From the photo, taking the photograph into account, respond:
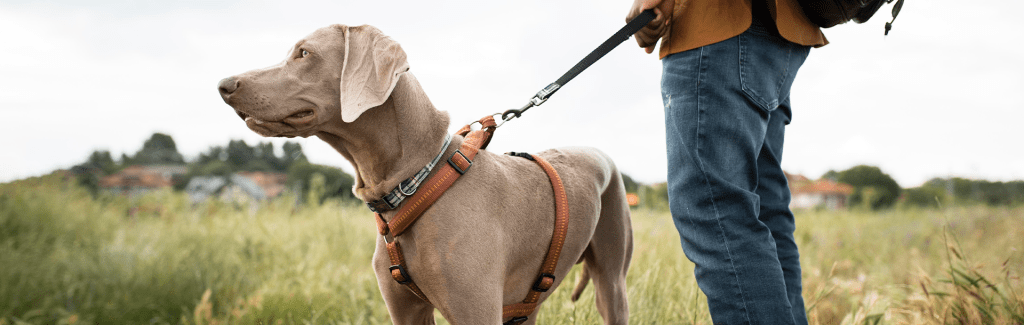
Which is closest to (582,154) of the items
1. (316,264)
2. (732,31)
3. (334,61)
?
(732,31)

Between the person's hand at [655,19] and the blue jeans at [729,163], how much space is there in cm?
14

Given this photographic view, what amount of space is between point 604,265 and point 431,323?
2.34 feet

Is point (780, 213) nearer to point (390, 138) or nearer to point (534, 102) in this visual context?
point (534, 102)

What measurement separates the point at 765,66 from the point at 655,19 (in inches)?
14.3

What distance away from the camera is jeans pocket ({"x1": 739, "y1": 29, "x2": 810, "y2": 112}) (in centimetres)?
153

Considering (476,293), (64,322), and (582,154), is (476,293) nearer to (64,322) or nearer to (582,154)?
(582,154)

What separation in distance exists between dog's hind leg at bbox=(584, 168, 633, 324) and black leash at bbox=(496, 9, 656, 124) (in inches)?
19.7

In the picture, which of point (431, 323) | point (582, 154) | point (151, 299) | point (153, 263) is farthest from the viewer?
point (153, 263)

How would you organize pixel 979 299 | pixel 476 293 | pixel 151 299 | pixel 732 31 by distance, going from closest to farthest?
1. pixel 476 293
2. pixel 732 31
3. pixel 979 299
4. pixel 151 299

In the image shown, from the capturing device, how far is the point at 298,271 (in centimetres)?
425

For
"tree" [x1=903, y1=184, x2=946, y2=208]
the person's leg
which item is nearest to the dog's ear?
the person's leg

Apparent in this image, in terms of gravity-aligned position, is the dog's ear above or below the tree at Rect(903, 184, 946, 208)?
above

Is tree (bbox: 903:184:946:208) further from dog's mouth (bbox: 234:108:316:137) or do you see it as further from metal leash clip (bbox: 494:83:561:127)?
dog's mouth (bbox: 234:108:316:137)

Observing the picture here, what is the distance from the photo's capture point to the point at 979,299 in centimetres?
260
